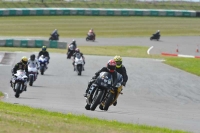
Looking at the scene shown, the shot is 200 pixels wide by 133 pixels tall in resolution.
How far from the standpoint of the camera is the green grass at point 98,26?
65881 mm

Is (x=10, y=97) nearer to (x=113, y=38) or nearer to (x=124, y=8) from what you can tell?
(x=113, y=38)

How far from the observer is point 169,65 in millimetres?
38188

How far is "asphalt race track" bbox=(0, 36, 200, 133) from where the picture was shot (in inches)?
630

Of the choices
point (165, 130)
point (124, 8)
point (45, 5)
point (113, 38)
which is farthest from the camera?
point (124, 8)

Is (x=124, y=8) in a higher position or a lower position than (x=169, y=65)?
higher

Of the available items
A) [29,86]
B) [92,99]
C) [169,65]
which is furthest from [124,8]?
[92,99]

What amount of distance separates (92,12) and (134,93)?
53993 millimetres

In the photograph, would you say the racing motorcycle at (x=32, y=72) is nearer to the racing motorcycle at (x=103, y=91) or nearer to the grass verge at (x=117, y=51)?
the racing motorcycle at (x=103, y=91)

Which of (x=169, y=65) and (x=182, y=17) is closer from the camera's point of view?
(x=169, y=65)

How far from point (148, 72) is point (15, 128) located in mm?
23653

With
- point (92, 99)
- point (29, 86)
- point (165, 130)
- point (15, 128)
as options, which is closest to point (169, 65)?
point (29, 86)

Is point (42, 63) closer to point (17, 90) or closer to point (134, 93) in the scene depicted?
point (134, 93)

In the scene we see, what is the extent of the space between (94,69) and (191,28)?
39495 mm

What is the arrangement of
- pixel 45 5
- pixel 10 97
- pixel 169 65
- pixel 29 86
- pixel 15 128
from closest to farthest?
1. pixel 15 128
2. pixel 10 97
3. pixel 29 86
4. pixel 169 65
5. pixel 45 5
